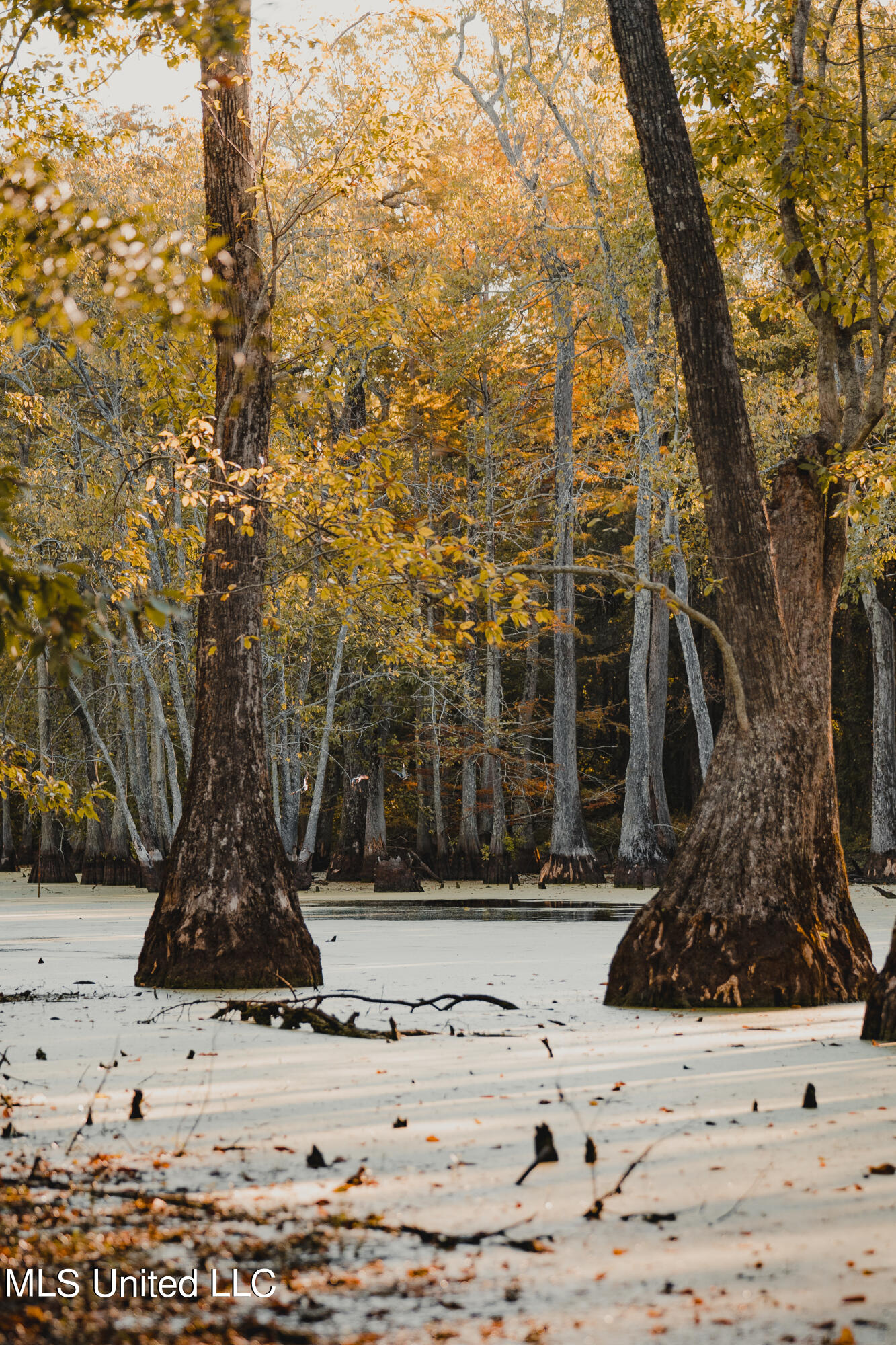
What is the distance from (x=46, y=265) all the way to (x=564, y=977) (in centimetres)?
613

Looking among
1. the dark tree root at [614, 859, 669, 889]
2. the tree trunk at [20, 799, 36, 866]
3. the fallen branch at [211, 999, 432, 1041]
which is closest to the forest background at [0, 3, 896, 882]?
the dark tree root at [614, 859, 669, 889]

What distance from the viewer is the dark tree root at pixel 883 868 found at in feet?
68.9

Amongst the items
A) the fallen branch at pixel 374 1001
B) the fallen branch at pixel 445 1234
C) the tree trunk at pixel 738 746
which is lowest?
the fallen branch at pixel 374 1001

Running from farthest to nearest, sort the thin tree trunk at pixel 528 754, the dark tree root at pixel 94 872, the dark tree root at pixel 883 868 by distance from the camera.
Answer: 1. the thin tree trunk at pixel 528 754
2. the dark tree root at pixel 94 872
3. the dark tree root at pixel 883 868

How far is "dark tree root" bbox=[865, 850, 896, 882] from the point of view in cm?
2102

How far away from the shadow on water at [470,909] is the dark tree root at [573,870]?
318 centimetres

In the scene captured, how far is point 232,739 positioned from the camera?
7.64 m

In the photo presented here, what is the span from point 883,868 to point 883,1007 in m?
17.5

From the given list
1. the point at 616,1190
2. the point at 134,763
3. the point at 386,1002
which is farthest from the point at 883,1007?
the point at 134,763

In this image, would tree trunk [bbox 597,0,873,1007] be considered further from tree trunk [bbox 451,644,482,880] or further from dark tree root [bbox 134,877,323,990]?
tree trunk [bbox 451,644,482,880]

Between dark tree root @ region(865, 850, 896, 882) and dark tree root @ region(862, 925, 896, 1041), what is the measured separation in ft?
56.7

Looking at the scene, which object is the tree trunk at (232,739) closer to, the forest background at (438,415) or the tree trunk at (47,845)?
the forest background at (438,415)

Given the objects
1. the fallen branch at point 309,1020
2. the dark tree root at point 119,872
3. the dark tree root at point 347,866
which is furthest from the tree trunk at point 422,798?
the fallen branch at point 309,1020

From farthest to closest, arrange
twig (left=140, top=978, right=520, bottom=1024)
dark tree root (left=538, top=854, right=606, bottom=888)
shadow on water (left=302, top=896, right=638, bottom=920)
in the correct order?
dark tree root (left=538, top=854, right=606, bottom=888) < shadow on water (left=302, top=896, right=638, bottom=920) < twig (left=140, top=978, right=520, bottom=1024)
